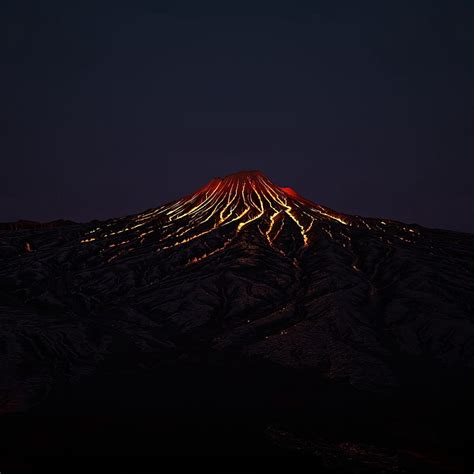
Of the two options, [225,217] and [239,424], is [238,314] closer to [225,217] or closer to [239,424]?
[239,424]

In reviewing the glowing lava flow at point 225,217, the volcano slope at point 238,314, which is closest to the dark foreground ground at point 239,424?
the volcano slope at point 238,314

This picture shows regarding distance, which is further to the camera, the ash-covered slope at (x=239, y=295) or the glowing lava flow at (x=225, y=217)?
the glowing lava flow at (x=225, y=217)

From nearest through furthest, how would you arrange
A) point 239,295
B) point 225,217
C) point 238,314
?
1. point 238,314
2. point 239,295
3. point 225,217

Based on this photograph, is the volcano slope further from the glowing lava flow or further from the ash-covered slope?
the glowing lava flow

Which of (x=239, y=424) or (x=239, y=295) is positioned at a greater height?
(x=239, y=295)

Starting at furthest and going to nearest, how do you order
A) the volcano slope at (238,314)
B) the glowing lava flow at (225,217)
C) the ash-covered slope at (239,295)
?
the glowing lava flow at (225,217)
the ash-covered slope at (239,295)
the volcano slope at (238,314)

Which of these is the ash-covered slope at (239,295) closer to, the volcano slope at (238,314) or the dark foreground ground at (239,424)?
the volcano slope at (238,314)

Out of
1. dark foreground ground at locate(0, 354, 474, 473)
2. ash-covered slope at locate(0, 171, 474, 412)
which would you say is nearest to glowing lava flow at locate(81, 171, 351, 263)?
ash-covered slope at locate(0, 171, 474, 412)

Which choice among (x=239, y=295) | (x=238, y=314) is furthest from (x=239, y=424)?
(x=239, y=295)
